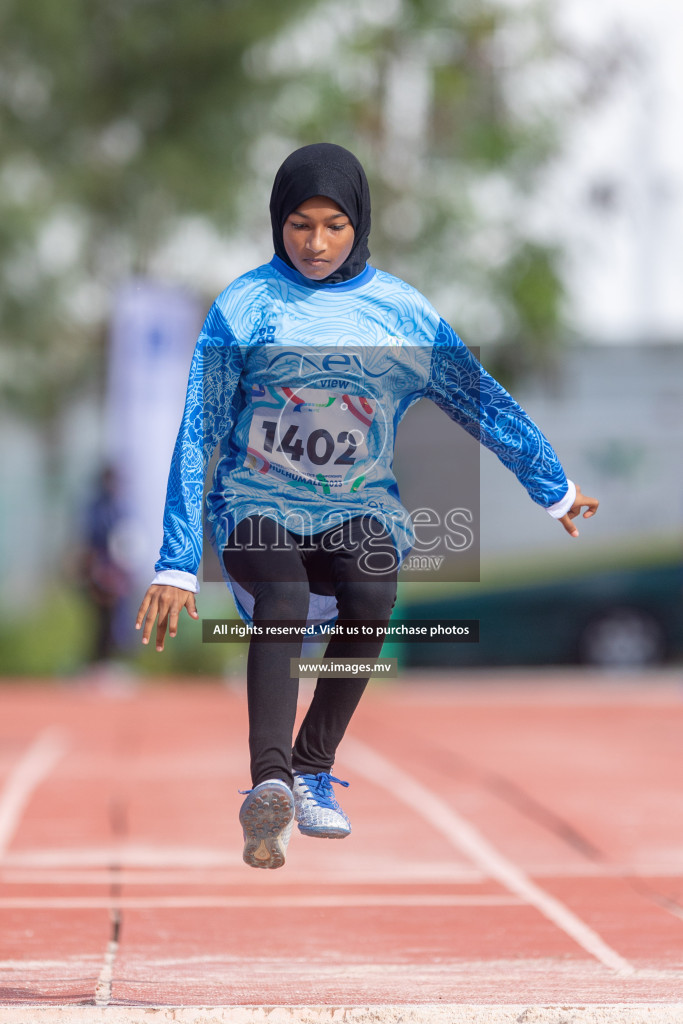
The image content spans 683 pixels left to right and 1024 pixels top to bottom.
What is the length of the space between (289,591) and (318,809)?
24.3 inches

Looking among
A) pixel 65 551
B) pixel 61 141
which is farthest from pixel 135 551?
pixel 61 141

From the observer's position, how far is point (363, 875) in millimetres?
8602

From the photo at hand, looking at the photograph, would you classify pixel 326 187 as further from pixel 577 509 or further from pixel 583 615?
pixel 583 615

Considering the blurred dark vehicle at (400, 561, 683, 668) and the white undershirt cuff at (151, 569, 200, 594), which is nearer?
the white undershirt cuff at (151, 569, 200, 594)

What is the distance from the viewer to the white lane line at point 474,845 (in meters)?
6.66

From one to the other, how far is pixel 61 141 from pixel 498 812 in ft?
48.3

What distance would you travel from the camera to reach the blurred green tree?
71.4 feet

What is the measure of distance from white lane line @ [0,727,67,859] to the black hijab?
19.4 feet

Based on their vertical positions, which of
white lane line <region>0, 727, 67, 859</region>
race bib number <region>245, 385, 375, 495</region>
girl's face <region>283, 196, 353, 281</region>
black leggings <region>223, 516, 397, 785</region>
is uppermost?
girl's face <region>283, 196, 353, 281</region>

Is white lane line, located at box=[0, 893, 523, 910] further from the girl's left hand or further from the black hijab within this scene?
the black hijab

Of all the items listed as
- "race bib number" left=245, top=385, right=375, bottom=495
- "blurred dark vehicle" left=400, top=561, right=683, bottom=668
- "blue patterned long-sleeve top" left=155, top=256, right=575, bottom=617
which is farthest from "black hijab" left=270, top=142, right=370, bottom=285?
"blurred dark vehicle" left=400, top=561, right=683, bottom=668

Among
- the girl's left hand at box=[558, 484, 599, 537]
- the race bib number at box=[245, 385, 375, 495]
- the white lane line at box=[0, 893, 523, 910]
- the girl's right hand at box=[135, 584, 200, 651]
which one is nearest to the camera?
the girl's right hand at box=[135, 584, 200, 651]

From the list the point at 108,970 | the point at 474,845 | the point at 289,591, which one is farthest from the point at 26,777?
the point at 289,591

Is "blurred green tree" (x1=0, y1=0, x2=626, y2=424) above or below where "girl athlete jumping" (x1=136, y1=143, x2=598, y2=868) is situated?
above
